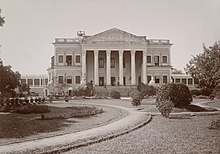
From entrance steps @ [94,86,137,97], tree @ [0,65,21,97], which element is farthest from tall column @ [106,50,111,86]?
tree @ [0,65,21,97]

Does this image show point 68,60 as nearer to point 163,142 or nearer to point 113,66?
point 113,66

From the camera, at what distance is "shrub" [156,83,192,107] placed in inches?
840

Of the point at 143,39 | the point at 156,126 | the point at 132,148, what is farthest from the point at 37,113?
the point at 143,39

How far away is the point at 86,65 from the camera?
174 feet

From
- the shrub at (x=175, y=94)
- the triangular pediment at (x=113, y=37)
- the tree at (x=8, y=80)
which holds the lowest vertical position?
the shrub at (x=175, y=94)

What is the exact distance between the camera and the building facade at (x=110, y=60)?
50.3 metres

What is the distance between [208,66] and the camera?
13.6m

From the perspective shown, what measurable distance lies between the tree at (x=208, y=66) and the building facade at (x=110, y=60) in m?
33.4

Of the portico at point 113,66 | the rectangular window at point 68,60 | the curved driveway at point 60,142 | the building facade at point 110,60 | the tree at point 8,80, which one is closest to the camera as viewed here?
the curved driveway at point 60,142

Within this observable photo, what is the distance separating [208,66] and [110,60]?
39.4 m

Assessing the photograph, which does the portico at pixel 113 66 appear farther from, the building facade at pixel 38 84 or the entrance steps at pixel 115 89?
the building facade at pixel 38 84

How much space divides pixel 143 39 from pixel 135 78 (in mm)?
6526

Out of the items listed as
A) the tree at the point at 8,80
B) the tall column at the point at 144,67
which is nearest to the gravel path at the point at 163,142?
the tree at the point at 8,80

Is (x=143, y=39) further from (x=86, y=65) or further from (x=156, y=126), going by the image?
(x=156, y=126)
